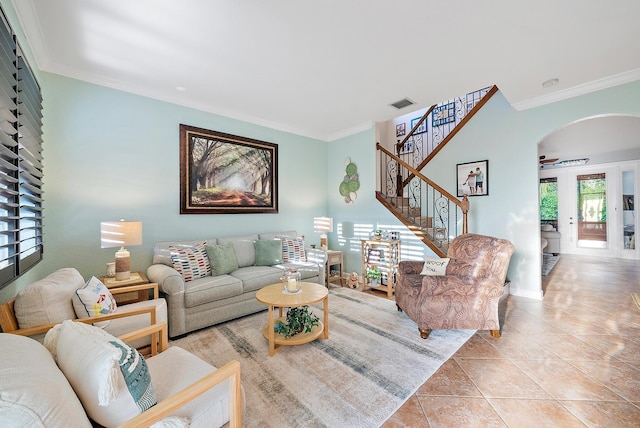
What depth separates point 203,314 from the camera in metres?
2.73

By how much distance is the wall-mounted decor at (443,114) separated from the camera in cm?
503

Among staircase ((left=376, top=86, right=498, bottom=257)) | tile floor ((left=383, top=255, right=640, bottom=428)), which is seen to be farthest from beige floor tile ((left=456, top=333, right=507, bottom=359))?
staircase ((left=376, top=86, right=498, bottom=257))

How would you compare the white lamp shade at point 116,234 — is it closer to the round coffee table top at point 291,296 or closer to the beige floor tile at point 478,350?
the round coffee table top at point 291,296

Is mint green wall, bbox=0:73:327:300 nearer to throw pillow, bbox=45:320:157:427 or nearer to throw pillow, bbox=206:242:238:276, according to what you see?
throw pillow, bbox=206:242:238:276

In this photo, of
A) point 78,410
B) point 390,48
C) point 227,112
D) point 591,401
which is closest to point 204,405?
point 78,410

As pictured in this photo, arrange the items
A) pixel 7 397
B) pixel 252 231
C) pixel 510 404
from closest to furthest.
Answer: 1. pixel 7 397
2. pixel 510 404
3. pixel 252 231

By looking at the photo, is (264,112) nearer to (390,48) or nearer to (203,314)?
(390,48)

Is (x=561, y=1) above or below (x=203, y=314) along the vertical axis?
above

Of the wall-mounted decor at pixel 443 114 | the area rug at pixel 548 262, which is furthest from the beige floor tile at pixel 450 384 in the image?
the wall-mounted decor at pixel 443 114

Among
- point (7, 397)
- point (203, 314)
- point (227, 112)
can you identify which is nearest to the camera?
point (7, 397)

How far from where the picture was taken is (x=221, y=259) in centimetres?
321

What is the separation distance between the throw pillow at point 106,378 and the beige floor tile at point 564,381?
2414mm

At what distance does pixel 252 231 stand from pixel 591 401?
153 inches

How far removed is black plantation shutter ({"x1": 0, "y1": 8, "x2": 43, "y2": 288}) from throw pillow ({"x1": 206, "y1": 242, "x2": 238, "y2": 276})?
57.8 inches
